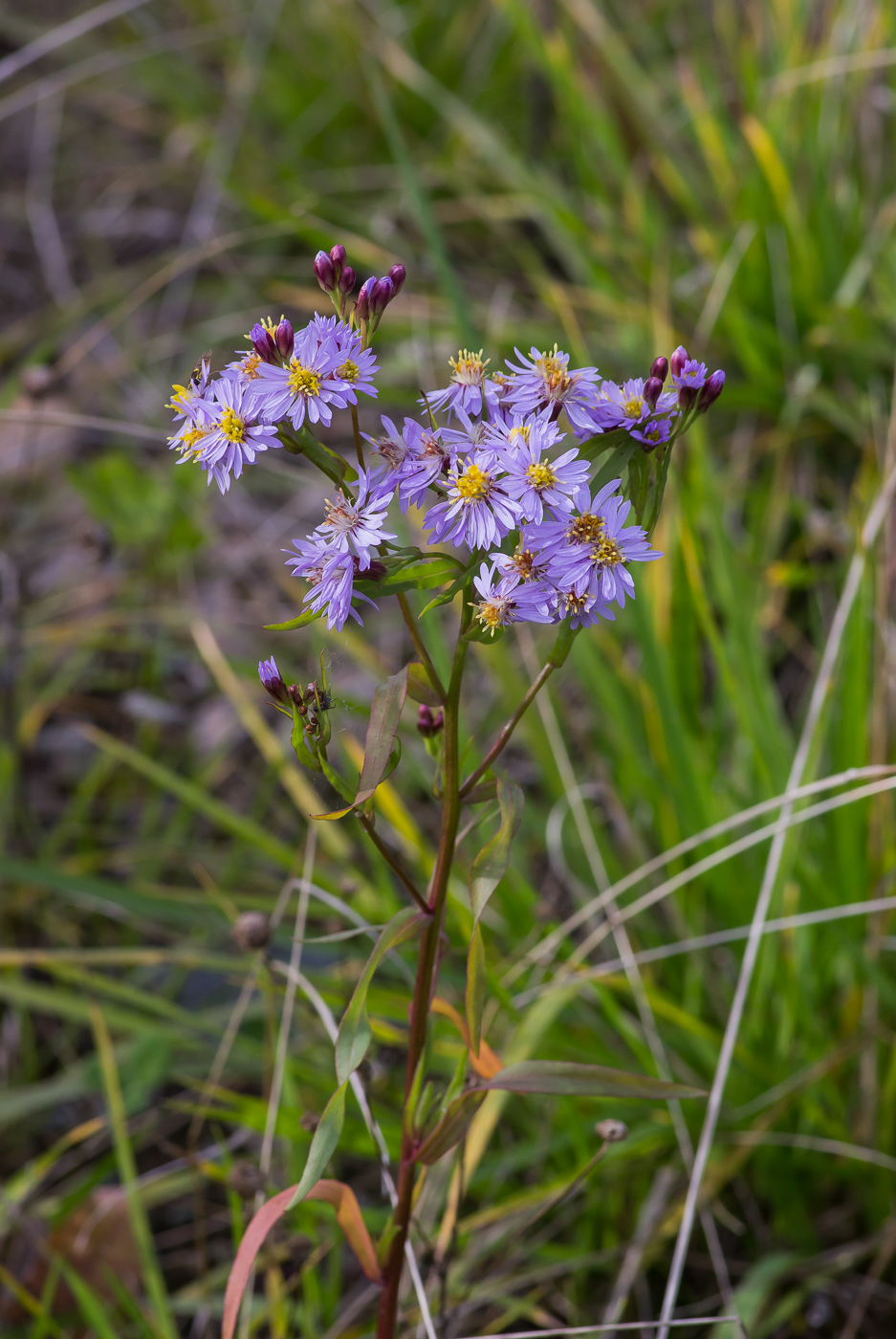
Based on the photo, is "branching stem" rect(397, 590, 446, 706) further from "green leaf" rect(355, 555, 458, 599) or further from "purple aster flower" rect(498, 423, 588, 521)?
"purple aster flower" rect(498, 423, 588, 521)

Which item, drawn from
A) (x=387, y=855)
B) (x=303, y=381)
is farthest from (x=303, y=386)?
(x=387, y=855)

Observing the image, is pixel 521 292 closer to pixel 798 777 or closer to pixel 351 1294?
pixel 798 777

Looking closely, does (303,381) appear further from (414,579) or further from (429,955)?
(429,955)

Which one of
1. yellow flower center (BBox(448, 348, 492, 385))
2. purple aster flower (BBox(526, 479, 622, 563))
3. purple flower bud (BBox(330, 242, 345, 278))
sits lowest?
purple aster flower (BBox(526, 479, 622, 563))

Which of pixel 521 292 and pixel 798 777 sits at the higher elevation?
pixel 521 292

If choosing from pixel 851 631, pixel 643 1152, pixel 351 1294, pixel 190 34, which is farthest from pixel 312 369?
pixel 190 34

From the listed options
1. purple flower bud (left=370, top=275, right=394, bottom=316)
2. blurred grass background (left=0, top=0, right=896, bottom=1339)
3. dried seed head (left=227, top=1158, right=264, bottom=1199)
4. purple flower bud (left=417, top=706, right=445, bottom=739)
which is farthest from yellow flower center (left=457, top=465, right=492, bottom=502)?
dried seed head (left=227, top=1158, right=264, bottom=1199)
